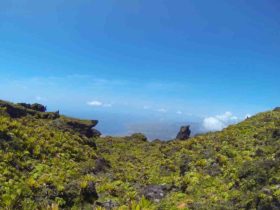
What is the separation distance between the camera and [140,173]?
2917 centimetres

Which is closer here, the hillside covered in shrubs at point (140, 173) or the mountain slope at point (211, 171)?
the hillside covered in shrubs at point (140, 173)

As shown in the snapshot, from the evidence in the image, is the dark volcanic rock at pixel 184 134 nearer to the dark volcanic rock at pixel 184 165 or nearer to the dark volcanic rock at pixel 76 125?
the dark volcanic rock at pixel 76 125

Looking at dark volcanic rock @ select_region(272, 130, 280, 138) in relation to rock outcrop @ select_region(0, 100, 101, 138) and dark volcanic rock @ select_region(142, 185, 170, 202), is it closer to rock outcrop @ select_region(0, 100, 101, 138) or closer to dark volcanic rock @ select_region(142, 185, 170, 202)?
dark volcanic rock @ select_region(142, 185, 170, 202)

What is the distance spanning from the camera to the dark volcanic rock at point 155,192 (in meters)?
Answer: 21.2

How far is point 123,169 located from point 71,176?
8.45 metres

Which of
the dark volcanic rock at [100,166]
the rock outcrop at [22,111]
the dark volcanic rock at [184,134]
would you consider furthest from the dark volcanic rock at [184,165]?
the rock outcrop at [22,111]

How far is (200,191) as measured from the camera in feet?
72.1

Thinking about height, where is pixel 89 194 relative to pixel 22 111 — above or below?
below

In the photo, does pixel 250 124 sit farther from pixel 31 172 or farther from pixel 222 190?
pixel 31 172

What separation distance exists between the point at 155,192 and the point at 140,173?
7.05m

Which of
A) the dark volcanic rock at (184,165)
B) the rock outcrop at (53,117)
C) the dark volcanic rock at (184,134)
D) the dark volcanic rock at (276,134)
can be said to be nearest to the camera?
the dark volcanic rock at (184,165)

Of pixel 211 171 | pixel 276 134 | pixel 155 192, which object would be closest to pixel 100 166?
pixel 155 192

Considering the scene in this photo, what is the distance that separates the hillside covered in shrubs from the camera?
17875 millimetres

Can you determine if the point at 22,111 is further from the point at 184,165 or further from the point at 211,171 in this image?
the point at 211,171
